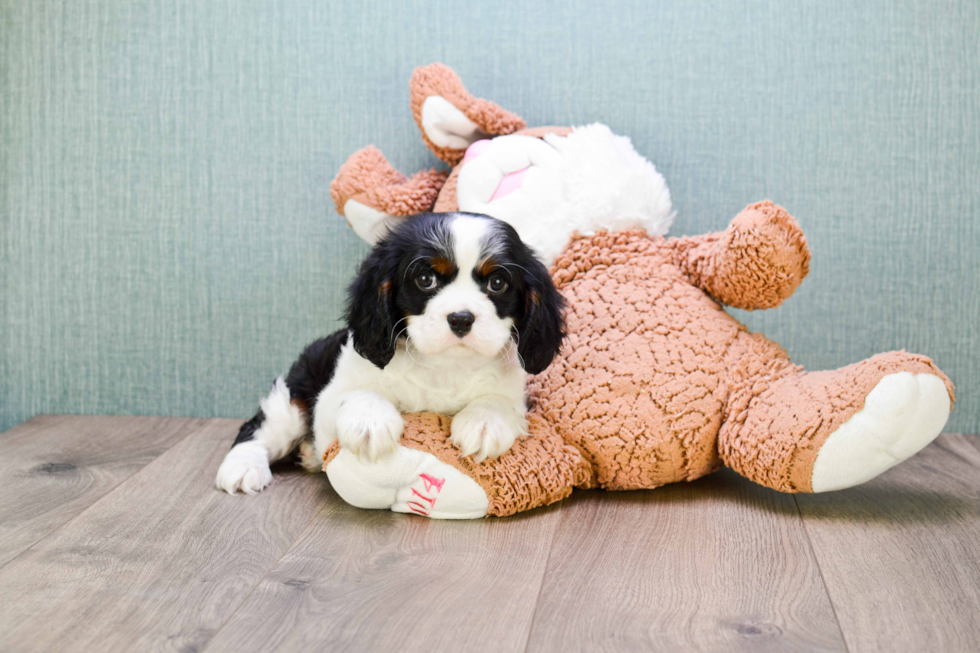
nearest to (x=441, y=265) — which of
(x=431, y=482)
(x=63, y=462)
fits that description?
(x=431, y=482)

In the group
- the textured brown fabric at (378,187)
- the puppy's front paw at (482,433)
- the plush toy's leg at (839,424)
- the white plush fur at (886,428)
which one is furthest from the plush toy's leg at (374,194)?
the white plush fur at (886,428)

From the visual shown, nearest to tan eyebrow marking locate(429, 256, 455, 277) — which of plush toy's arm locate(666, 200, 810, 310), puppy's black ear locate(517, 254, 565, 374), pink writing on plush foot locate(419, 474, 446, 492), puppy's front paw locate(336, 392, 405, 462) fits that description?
puppy's black ear locate(517, 254, 565, 374)

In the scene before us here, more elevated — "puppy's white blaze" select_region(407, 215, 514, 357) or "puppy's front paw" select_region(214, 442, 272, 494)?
"puppy's white blaze" select_region(407, 215, 514, 357)

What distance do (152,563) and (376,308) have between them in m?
0.58

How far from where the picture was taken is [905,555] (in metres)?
1.37

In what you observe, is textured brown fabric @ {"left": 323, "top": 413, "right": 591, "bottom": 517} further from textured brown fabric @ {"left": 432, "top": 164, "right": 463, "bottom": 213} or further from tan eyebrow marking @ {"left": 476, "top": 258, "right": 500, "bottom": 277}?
textured brown fabric @ {"left": 432, "top": 164, "right": 463, "bottom": 213}

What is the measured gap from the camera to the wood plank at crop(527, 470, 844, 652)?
110 cm

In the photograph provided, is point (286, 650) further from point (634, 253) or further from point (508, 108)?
point (508, 108)

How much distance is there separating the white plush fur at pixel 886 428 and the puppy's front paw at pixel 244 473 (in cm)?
116

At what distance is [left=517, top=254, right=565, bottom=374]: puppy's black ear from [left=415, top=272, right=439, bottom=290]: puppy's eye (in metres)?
0.17

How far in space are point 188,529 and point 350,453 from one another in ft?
1.11

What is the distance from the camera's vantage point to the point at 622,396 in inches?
65.3

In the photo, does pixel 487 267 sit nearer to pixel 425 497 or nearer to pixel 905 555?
pixel 425 497

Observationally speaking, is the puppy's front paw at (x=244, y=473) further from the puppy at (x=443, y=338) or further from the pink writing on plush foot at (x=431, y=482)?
the pink writing on plush foot at (x=431, y=482)
